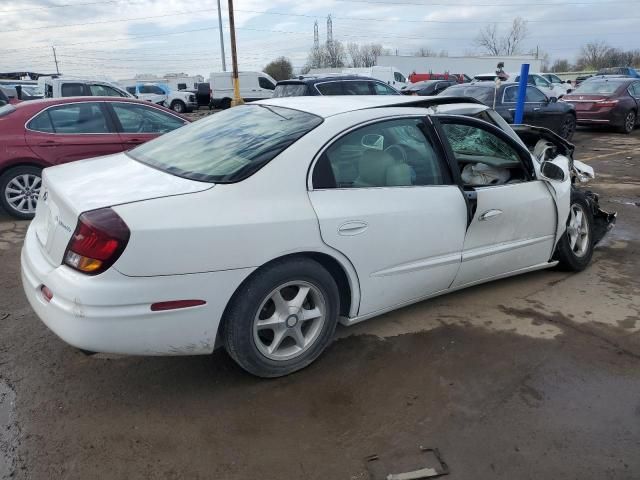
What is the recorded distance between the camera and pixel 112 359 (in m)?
3.21

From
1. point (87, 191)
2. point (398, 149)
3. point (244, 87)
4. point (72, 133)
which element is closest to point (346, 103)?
point (398, 149)

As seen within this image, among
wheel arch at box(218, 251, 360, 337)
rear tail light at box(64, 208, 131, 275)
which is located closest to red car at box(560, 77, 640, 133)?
wheel arch at box(218, 251, 360, 337)

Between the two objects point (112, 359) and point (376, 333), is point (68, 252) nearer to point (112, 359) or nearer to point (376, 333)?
point (112, 359)

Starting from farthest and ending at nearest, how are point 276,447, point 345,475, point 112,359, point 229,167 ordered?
point 112,359
point 229,167
point 276,447
point 345,475

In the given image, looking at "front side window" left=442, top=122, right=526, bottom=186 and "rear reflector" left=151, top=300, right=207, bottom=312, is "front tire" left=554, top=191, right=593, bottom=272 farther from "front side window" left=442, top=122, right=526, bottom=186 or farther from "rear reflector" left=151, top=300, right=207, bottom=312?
"rear reflector" left=151, top=300, right=207, bottom=312

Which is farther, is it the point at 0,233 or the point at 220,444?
the point at 0,233

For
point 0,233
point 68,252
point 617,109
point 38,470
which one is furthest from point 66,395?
point 617,109

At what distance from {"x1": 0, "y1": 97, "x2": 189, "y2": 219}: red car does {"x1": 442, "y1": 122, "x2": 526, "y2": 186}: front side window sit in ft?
14.2

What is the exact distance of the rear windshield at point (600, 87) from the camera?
1444 cm

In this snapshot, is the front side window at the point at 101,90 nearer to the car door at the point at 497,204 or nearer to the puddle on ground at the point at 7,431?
the car door at the point at 497,204

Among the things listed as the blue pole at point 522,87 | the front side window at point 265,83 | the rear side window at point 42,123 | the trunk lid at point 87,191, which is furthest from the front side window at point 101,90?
the front side window at point 265,83

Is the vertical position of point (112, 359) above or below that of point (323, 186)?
below

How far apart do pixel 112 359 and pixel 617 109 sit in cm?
1472

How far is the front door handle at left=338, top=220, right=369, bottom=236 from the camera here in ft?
9.54
